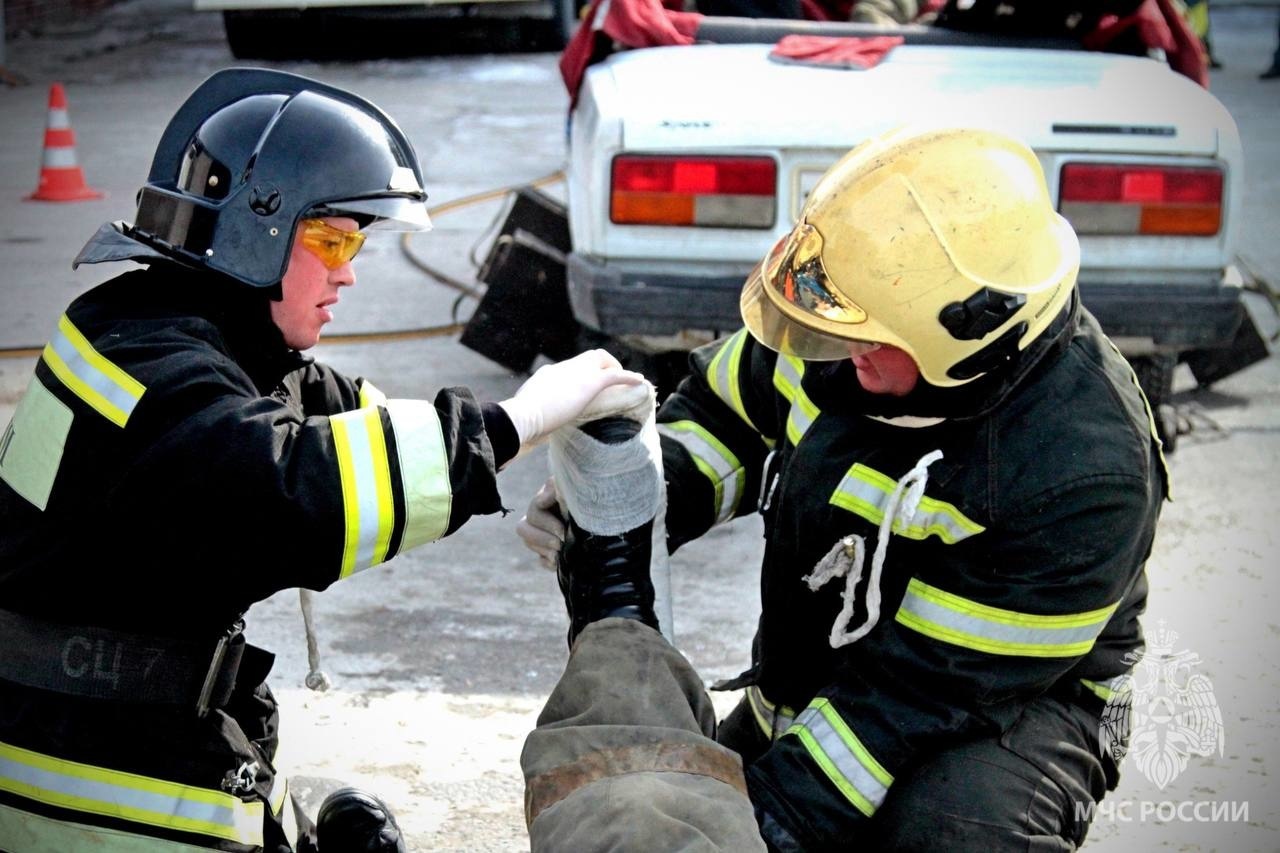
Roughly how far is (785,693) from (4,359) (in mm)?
4456

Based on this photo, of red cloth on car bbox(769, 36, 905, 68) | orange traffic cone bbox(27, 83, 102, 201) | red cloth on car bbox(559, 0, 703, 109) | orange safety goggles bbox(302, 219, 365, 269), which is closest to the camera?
orange safety goggles bbox(302, 219, 365, 269)

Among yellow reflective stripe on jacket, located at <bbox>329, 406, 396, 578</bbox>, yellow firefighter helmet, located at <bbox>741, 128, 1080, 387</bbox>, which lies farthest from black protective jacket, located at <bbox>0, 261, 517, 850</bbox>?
yellow firefighter helmet, located at <bbox>741, 128, 1080, 387</bbox>

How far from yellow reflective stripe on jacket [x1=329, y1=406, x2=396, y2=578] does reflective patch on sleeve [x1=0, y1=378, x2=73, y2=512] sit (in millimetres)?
363

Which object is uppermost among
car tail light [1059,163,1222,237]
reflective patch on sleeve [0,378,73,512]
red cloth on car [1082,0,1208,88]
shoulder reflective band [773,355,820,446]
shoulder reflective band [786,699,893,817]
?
reflective patch on sleeve [0,378,73,512]

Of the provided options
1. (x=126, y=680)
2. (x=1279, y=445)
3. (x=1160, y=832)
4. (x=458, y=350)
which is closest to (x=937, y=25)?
(x=1279, y=445)

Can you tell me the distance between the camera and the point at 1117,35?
5.02 meters

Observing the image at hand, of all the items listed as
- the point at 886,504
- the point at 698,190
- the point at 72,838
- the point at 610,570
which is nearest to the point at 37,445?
the point at 72,838

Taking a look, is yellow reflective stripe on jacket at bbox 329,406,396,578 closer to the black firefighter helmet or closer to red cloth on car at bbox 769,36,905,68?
the black firefighter helmet

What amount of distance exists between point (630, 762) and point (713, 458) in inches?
30.4

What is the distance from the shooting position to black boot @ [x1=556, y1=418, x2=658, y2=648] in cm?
229

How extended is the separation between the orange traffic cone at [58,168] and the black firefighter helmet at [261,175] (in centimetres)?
Answer: 688

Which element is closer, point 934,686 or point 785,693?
point 934,686

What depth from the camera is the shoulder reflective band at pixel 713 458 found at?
2602mm

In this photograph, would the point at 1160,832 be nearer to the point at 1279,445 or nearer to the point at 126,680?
the point at 126,680
